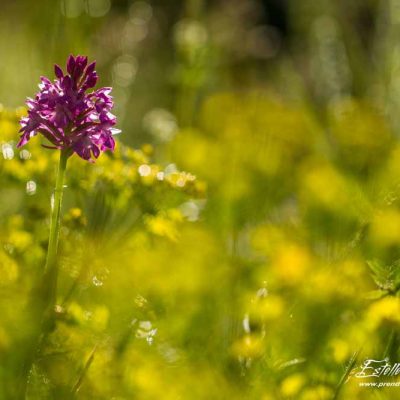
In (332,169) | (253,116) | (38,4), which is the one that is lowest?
(332,169)

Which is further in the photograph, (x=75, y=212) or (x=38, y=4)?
(x=38, y=4)

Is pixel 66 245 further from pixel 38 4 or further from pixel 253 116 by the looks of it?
pixel 38 4

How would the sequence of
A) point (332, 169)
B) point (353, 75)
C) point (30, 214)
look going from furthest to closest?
point (353, 75) < point (332, 169) < point (30, 214)

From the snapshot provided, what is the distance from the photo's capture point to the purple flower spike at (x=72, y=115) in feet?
2.98

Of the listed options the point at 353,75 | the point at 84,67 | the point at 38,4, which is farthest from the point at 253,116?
the point at 84,67

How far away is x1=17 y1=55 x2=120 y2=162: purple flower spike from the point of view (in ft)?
2.98

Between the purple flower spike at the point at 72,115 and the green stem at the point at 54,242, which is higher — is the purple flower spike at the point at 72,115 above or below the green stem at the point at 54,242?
above

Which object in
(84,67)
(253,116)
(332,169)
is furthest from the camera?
(253,116)

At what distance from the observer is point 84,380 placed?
3.30ft

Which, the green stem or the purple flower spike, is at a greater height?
the purple flower spike

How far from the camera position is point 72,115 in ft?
3.00

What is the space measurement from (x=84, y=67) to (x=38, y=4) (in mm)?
1906

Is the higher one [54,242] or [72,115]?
[72,115]

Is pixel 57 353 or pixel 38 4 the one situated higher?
pixel 38 4
